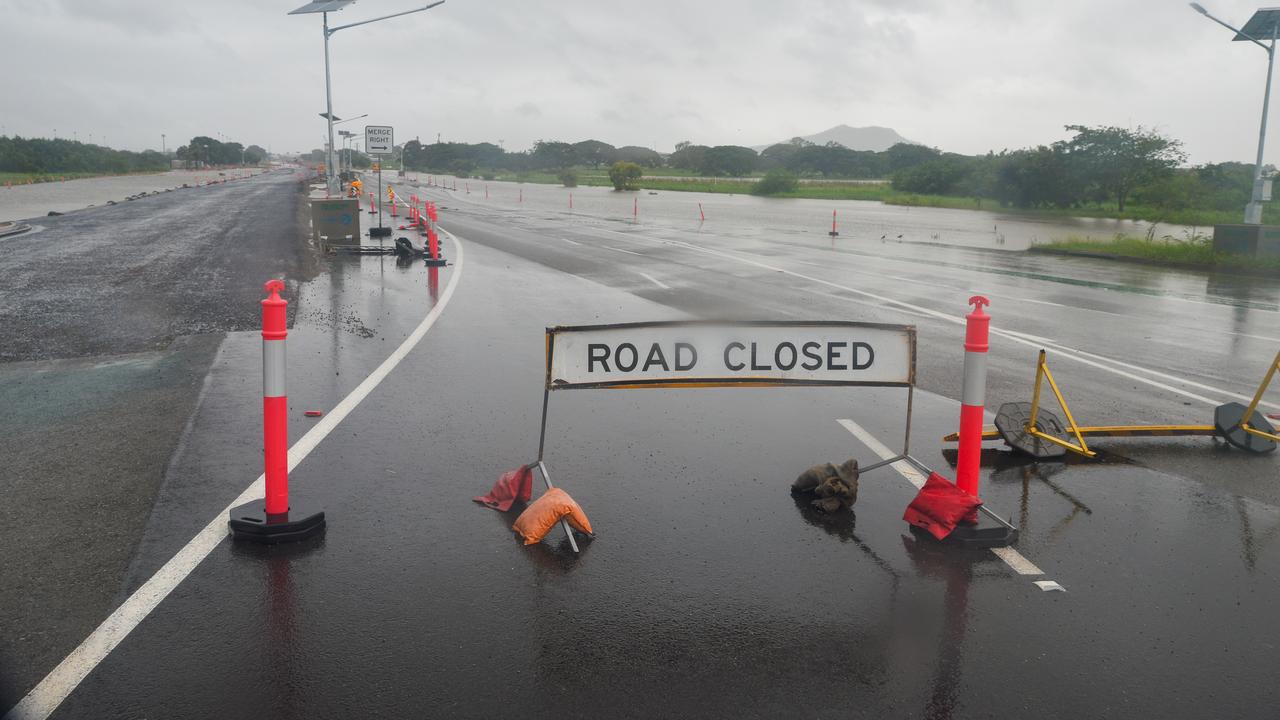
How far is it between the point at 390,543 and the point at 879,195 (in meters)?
84.2

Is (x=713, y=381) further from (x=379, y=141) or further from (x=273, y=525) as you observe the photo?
(x=379, y=141)

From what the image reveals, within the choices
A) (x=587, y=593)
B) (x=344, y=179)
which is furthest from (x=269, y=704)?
(x=344, y=179)

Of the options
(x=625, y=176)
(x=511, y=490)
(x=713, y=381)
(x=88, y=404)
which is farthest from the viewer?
(x=625, y=176)

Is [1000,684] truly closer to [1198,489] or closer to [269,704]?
[269,704]

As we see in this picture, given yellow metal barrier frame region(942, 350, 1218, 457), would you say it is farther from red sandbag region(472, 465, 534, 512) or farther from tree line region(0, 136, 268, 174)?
tree line region(0, 136, 268, 174)

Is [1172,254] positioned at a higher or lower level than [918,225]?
lower

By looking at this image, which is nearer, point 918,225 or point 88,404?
point 88,404

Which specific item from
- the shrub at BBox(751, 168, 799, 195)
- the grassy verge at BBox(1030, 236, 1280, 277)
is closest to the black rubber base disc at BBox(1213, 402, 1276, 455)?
the grassy verge at BBox(1030, 236, 1280, 277)

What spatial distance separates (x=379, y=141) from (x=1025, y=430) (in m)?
27.6

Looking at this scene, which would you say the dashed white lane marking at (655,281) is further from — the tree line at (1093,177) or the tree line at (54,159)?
the tree line at (54,159)

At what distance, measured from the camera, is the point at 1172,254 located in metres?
25.7

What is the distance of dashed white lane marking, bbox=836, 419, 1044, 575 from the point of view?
498 cm

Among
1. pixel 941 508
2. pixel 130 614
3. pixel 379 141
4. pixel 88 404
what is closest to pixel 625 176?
pixel 379 141

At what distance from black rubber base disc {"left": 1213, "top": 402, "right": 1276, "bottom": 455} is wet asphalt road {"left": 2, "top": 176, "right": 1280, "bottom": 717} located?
10.5 inches
